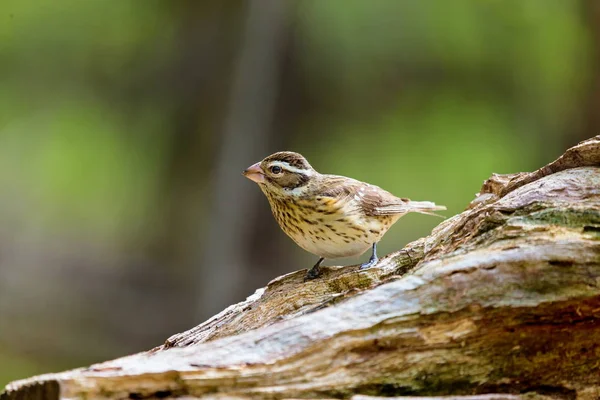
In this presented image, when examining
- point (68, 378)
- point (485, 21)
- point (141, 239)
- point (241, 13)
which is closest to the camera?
point (68, 378)

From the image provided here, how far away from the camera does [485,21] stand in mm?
6664

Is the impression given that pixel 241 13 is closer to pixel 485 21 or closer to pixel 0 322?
pixel 485 21

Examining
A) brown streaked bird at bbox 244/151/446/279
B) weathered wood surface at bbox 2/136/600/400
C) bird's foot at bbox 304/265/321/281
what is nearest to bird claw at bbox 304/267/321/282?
bird's foot at bbox 304/265/321/281

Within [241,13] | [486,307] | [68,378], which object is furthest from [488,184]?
[241,13]

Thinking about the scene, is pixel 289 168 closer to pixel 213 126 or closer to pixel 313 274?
pixel 313 274

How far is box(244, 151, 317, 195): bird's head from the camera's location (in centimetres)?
395

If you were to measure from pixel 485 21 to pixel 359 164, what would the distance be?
1.81 meters

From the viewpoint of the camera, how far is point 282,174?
13.0 ft

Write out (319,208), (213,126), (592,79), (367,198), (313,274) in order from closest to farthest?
(313,274), (319,208), (367,198), (592,79), (213,126)

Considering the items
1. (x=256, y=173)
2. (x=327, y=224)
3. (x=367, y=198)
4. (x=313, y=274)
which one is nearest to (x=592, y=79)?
(x=367, y=198)

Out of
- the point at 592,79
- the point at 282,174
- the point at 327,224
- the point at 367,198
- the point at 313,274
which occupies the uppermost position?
the point at 592,79

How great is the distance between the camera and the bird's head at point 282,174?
13.0 ft

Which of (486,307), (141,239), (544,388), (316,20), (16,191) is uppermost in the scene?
(316,20)

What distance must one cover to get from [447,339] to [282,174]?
1.70 meters
